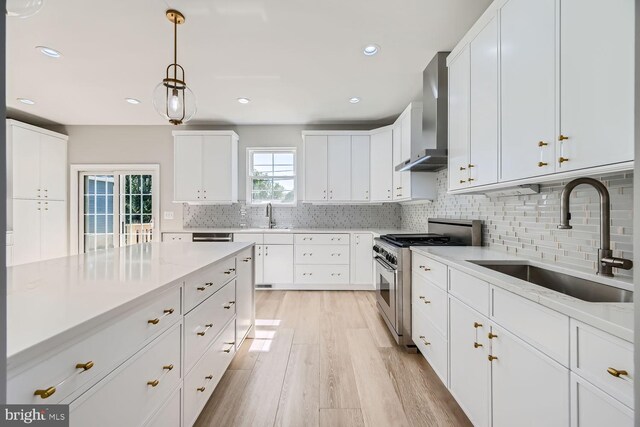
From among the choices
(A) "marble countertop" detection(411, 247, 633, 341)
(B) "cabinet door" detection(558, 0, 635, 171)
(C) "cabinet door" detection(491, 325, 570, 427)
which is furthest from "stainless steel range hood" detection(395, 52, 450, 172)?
(C) "cabinet door" detection(491, 325, 570, 427)

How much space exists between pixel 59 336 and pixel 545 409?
1503mm

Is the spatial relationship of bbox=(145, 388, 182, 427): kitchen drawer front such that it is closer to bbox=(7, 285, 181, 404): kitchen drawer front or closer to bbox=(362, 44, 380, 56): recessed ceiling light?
bbox=(7, 285, 181, 404): kitchen drawer front

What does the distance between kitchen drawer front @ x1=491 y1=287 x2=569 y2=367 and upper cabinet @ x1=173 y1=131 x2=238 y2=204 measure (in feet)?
13.1

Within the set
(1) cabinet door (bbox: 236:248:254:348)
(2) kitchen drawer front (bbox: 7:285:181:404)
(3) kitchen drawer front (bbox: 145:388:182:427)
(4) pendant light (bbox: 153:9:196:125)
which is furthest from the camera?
(1) cabinet door (bbox: 236:248:254:348)

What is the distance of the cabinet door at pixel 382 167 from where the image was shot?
163 inches

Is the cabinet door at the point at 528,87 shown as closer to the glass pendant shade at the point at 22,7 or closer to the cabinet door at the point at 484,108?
the cabinet door at the point at 484,108

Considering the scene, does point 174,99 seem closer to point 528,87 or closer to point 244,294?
point 244,294

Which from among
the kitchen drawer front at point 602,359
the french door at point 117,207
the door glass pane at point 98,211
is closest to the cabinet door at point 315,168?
the french door at point 117,207

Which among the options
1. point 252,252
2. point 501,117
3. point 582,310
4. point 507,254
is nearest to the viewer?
point 582,310

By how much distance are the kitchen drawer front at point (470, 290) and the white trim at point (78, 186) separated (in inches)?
185


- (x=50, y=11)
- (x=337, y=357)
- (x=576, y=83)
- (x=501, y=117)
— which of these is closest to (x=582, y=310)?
(x=576, y=83)

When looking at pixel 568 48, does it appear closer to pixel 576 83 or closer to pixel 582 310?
pixel 576 83

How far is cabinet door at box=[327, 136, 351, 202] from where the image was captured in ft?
14.6

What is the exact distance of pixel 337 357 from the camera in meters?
2.31
